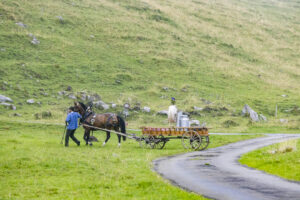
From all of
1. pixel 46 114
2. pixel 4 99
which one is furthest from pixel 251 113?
pixel 4 99

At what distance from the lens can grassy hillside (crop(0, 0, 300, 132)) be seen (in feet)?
163

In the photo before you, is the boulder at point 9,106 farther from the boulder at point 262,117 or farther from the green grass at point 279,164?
the boulder at point 262,117

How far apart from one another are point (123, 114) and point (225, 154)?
67.3 feet

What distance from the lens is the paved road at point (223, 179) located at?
41.5 feet

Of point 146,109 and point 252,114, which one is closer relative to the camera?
point 146,109

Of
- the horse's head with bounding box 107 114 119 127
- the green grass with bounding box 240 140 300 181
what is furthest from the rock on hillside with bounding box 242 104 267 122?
the green grass with bounding box 240 140 300 181

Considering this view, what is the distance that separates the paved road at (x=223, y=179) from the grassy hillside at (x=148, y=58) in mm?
21294

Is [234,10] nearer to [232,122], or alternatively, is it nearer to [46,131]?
[232,122]

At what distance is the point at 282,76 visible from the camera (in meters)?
72.4

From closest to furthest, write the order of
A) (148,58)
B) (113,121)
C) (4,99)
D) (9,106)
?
A: 1. (113,121)
2. (9,106)
3. (4,99)
4. (148,58)

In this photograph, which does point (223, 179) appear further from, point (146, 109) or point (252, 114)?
point (252, 114)

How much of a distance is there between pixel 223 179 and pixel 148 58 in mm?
52542

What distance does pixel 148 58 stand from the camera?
67.1 m

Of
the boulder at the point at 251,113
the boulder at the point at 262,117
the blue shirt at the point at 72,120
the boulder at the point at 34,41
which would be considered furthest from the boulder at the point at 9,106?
the boulder at the point at 262,117
